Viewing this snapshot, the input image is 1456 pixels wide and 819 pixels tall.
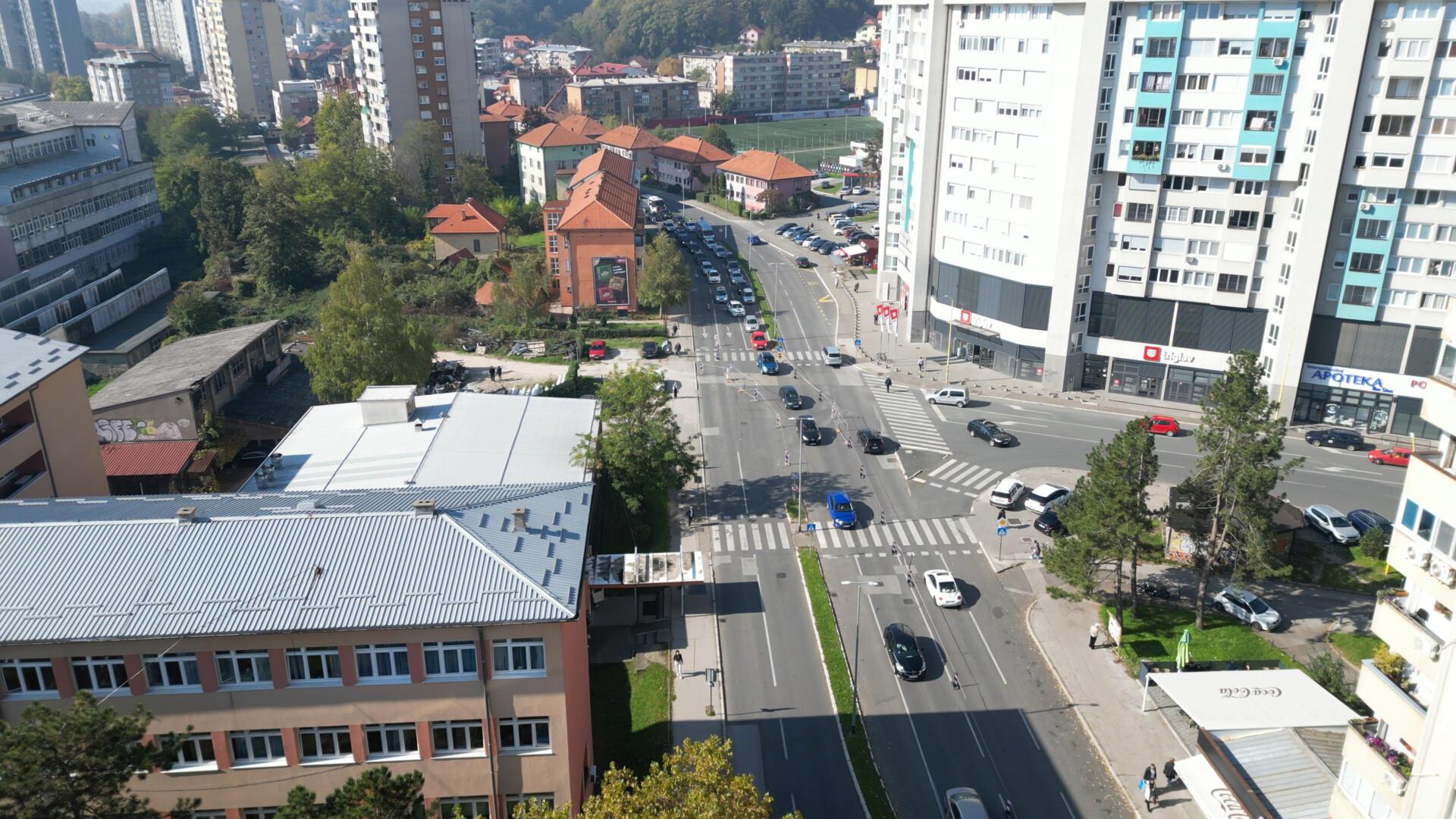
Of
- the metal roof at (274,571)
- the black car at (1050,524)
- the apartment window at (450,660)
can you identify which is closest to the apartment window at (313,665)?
the metal roof at (274,571)

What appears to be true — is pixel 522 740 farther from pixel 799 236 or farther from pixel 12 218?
pixel 799 236

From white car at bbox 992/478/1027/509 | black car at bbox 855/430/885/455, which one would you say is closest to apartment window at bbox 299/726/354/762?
white car at bbox 992/478/1027/509

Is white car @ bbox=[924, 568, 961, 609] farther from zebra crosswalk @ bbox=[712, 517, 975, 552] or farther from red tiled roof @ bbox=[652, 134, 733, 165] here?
red tiled roof @ bbox=[652, 134, 733, 165]

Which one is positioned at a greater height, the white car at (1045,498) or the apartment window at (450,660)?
the apartment window at (450,660)

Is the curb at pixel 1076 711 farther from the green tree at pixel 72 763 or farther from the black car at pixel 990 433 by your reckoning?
the green tree at pixel 72 763

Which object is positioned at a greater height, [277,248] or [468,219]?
[468,219]

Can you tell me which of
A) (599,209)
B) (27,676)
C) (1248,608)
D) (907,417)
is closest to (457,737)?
(27,676)

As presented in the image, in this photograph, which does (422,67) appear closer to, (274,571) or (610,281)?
(610,281)

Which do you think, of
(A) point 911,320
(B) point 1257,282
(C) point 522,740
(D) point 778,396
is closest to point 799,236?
(A) point 911,320
